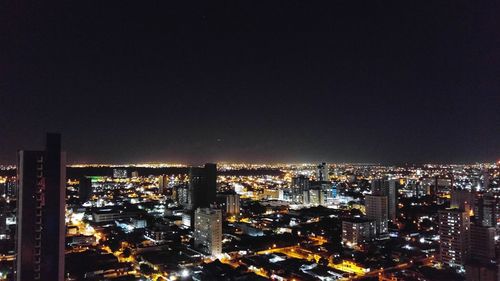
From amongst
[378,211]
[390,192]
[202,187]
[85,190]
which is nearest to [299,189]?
[390,192]

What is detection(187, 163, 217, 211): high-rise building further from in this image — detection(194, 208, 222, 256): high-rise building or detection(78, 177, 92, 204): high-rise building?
detection(194, 208, 222, 256): high-rise building

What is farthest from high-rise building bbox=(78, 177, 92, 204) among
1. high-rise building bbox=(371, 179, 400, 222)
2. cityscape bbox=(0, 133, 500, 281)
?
high-rise building bbox=(371, 179, 400, 222)

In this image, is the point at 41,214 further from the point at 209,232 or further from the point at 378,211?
the point at 378,211

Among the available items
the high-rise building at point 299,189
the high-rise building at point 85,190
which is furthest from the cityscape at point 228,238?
the high-rise building at point 299,189

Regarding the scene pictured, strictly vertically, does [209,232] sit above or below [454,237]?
below

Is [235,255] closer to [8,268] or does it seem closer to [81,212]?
[8,268]

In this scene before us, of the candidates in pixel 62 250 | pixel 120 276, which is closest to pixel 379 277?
pixel 120 276

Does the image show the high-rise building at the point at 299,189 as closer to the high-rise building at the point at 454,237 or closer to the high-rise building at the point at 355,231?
the high-rise building at the point at 355,231
